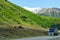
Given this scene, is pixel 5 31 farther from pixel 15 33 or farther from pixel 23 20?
pixel 23 20

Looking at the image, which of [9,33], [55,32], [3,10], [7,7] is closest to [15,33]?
[9,33]

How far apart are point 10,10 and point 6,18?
13061mm

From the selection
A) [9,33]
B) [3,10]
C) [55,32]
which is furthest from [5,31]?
[3,10]

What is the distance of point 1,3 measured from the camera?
324 feet

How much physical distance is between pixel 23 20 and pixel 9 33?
1401 inches

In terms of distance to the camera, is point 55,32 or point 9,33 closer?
point 9,33

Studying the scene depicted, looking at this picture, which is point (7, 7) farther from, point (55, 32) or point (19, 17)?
point (55, 32)

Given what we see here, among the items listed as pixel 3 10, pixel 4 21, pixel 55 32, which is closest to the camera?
pixel 55 32

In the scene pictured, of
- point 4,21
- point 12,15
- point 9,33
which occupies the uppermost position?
point 12,15

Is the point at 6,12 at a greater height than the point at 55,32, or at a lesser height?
greater

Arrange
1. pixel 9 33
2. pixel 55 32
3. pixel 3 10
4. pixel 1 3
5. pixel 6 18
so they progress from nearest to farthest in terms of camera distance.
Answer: pixel 9 33 < pixel 55 32 < pixel 6 18 < pixel 3 10 < pixel 1 3

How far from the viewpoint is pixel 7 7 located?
99312 mm

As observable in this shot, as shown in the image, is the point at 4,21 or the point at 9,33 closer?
the point at 9,33

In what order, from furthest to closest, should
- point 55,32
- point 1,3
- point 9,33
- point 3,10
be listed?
point 1,3, point 3,10, point 55,32, point 9,33
